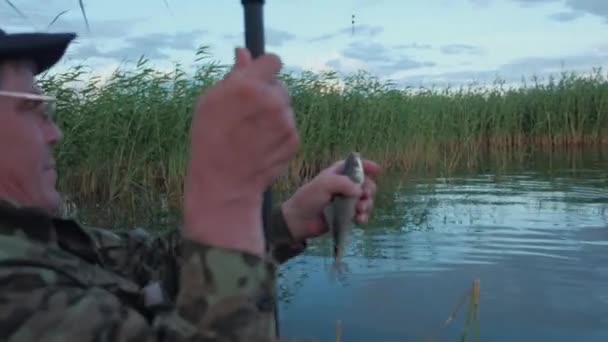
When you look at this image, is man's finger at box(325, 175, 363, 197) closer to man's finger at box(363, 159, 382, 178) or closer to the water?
man's finger at box(363, 159, 382, 178)

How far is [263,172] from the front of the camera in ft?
3.84

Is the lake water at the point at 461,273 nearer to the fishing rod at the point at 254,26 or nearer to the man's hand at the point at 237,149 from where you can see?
the fishing rod at the point at 254,26

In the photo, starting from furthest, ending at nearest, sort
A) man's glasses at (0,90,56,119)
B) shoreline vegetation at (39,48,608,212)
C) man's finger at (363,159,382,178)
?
shoreline vegetation at (39,48,608,212)
man's finger at (363,159,382,178)
man's glasses at (0,90,56,119)

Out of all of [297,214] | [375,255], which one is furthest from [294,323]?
[297,214]

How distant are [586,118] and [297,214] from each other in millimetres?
19818

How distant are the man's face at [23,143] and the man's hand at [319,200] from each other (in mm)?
870

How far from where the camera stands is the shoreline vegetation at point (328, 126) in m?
9.49

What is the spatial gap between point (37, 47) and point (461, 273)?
198 inches

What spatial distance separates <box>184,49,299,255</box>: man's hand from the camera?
112 cm

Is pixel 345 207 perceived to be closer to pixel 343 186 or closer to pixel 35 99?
pixel 343 186

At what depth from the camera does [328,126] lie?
39.0 feet

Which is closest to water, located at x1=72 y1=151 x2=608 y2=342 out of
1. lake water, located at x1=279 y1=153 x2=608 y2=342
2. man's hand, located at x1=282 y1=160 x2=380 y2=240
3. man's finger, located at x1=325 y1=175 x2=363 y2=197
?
lake water, located at x1=279 y1=153 x2=608 y2=342

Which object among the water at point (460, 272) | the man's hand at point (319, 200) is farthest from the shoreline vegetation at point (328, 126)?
the man's hand at point (319, 200)

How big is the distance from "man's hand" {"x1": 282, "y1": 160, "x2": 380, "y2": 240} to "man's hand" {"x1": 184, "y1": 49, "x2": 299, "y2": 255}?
1016 mm
